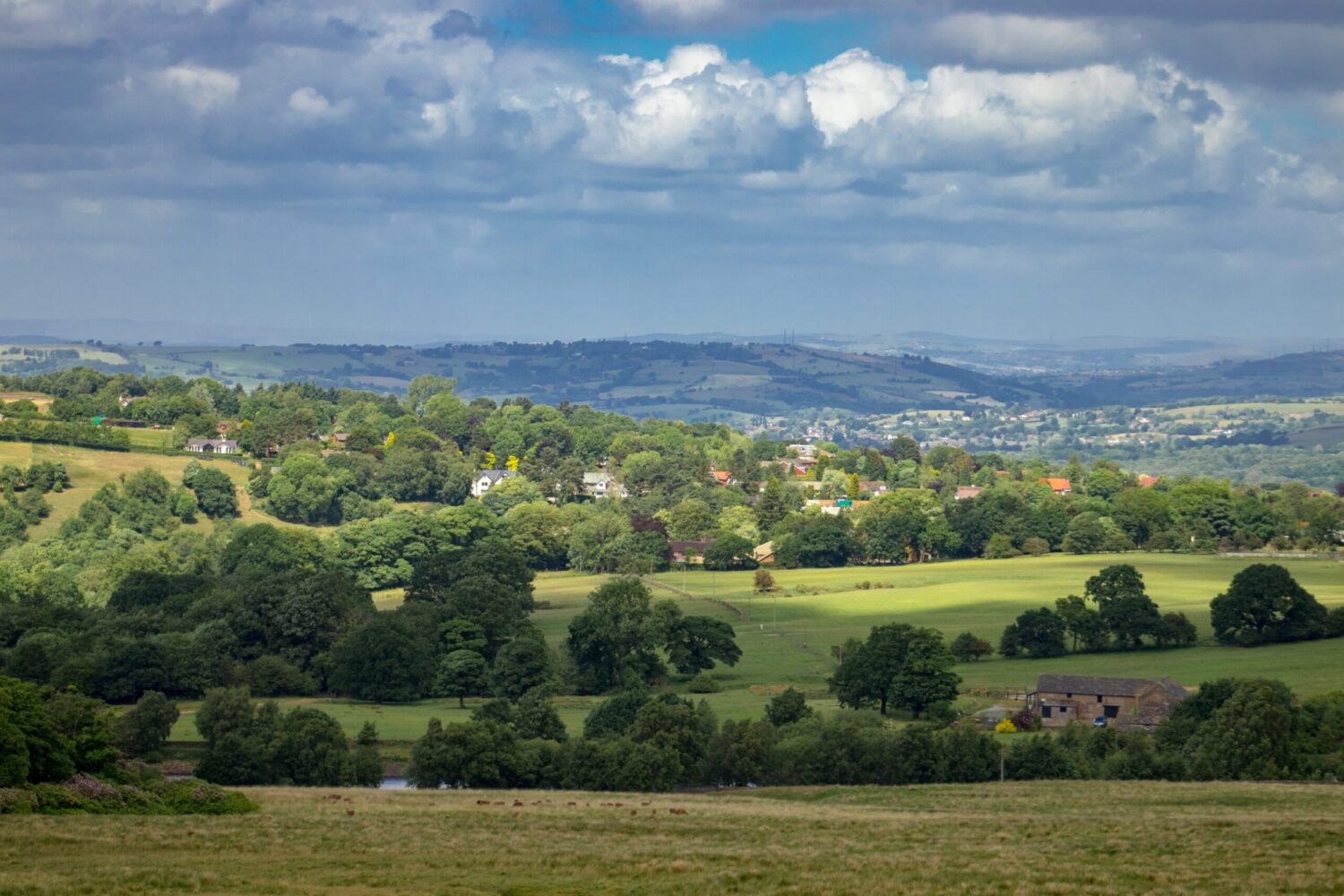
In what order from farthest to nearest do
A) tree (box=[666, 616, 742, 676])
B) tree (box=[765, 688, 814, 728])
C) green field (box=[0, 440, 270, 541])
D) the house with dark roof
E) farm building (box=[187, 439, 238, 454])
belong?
farm building (box=[187, 439, 238, 454]), green field (box=[0, 440, 270, 541]), tree (box=[666, 616, 742, 676]), the house with dark roof, tree (box=[765, 688, 814, 728])

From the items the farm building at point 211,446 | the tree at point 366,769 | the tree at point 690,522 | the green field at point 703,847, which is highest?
the farm building at point 211,446

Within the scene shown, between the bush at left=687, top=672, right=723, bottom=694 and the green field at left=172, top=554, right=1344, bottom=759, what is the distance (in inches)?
27.1

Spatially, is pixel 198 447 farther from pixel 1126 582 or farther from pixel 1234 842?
pixel 1234 842

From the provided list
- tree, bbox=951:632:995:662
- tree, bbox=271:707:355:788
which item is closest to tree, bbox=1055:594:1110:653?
tree, bbox=951:632:995:662

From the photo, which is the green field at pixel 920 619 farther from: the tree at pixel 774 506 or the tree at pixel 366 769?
the tree at pixel 774 506

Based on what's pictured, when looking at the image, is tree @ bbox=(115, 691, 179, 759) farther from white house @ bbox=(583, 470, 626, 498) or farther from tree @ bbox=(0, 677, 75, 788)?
white house @ bbox=(583, 470, 626, 498)

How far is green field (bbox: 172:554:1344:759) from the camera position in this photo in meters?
70.6

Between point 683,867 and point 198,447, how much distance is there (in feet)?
513

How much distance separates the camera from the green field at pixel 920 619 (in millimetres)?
70562

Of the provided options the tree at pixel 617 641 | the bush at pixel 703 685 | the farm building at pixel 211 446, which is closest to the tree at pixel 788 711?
the bush at pixel 703 685

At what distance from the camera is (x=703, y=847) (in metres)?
34.2

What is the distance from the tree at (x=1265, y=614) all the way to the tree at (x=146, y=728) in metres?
51.4

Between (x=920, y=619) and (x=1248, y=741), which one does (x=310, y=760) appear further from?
(x=920, y=619)

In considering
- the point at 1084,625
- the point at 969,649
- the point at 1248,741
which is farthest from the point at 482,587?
the point at 1248,741
